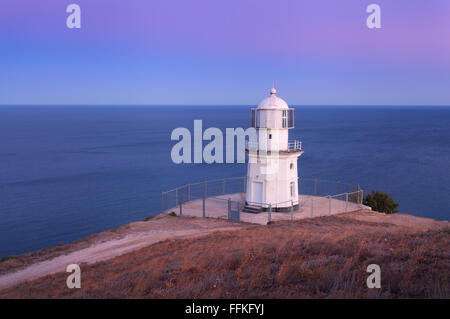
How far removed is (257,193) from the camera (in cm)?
2281

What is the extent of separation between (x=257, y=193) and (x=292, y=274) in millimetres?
15962

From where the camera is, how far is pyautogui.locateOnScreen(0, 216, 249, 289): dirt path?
12516 mm

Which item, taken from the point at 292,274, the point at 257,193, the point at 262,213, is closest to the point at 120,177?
the point at 257,193

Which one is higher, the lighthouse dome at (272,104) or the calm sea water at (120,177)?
the lighthouse dome at (272,104)

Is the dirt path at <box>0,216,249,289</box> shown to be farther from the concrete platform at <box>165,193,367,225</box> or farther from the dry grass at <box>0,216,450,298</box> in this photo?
the dry grass at <box>0,216,450,298</box>

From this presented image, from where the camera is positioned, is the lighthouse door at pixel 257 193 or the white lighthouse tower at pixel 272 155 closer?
the white lighthouse tower at pixel 272 155

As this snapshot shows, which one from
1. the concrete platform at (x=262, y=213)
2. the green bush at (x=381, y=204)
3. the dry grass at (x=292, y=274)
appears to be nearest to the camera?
the dry grass at (x=292, y=274)

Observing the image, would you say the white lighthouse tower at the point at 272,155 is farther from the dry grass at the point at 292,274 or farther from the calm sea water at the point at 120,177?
the calm sea water at the point at 120,177

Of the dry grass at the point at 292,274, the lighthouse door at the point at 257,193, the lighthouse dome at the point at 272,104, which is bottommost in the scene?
the lighthouse door at the point at 257,193

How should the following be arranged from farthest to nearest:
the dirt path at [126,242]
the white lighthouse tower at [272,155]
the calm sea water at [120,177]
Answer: the calm sea water at [120,177] → the white lighthouse tower at [272,155] → the dirt path at [126,242]

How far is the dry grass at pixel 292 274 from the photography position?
613 centimetres

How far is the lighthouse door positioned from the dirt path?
10.2ft

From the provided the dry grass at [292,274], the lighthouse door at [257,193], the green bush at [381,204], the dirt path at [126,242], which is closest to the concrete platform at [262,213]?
the lighthouse door at [257,193]

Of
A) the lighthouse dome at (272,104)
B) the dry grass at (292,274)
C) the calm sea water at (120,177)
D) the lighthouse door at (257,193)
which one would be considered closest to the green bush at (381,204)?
the lighthouse door at (257,193)
